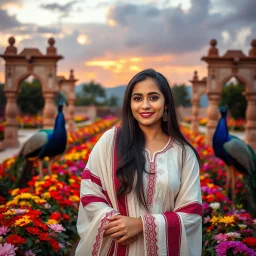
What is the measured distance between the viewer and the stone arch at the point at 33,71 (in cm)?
970

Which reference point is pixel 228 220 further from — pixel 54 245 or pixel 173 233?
pixel 54 245

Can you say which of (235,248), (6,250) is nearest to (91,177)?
(6,250)

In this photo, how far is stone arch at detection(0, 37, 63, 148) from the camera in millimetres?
9703

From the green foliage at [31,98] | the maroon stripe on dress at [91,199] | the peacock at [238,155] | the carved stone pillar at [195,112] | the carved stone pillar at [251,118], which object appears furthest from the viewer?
the green foliage at [31,98]

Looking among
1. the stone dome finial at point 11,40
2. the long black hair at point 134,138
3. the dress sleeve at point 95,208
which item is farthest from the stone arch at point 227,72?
the dress sleeve at point 95,208

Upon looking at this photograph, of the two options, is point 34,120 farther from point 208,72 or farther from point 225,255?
point 225,255

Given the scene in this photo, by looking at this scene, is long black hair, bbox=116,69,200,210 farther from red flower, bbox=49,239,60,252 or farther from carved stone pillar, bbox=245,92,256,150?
carved stone pillar, bbox=245,92,256,150

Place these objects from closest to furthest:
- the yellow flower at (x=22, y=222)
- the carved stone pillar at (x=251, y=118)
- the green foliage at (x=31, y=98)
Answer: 1. the yellow flower at (x=22, y=222)
2. the carved stone pillar at (x=251, y=118)
3. the green foliage at (x=31, y=98)

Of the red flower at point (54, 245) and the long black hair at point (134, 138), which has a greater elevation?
the long black hair at point (134, 138)

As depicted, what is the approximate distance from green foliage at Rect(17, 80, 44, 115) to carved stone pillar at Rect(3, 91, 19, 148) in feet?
53.7

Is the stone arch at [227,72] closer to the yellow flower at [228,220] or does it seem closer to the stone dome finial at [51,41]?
the stone dome finial at [51,41]

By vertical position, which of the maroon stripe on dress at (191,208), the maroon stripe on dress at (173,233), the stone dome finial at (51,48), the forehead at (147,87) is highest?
the stone dome finial at (51,48)

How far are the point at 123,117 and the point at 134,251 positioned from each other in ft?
2.52

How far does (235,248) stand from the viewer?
8.31 feet
